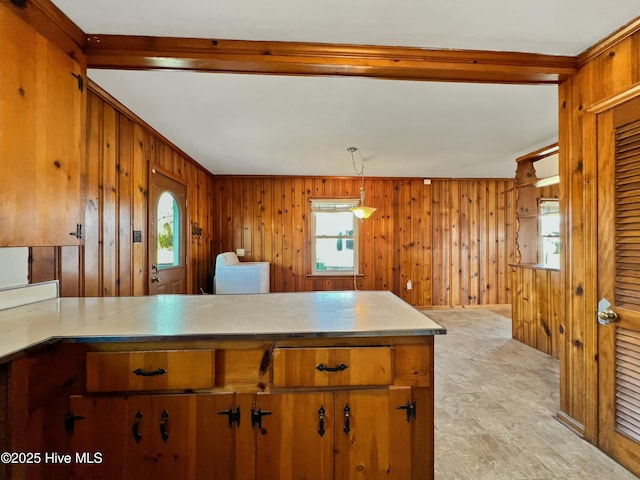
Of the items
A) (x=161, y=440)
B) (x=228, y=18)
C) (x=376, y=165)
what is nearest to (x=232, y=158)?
(x=376, y=165)

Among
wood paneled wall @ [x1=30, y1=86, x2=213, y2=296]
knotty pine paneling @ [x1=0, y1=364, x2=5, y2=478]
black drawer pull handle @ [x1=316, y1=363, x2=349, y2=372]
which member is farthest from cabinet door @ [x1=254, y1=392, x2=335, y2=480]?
wood paneled wall @ [x1=30, y1=86, x2=213, y2=296]

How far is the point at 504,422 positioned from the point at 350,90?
2.61 m

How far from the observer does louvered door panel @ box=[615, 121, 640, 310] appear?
1554 mm

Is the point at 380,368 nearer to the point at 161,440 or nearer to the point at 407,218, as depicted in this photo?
the point at 161,440

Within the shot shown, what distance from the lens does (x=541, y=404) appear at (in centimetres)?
225

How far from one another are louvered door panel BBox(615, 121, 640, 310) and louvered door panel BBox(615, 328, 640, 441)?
182 mm

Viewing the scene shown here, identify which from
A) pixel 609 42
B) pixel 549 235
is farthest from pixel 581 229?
pixel 549 235

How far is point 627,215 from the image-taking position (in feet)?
5.25

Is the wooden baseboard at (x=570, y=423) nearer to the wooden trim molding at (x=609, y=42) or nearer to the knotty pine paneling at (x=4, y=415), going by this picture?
the wooden trim molding at (x=609, y=42)

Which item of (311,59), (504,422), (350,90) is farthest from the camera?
(350,90)

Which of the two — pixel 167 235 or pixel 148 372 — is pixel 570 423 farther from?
pixel 167 235

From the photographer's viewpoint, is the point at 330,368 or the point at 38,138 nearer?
the point at 330,368

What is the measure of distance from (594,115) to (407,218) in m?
3.65

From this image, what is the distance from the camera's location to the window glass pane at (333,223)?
5.32 m
